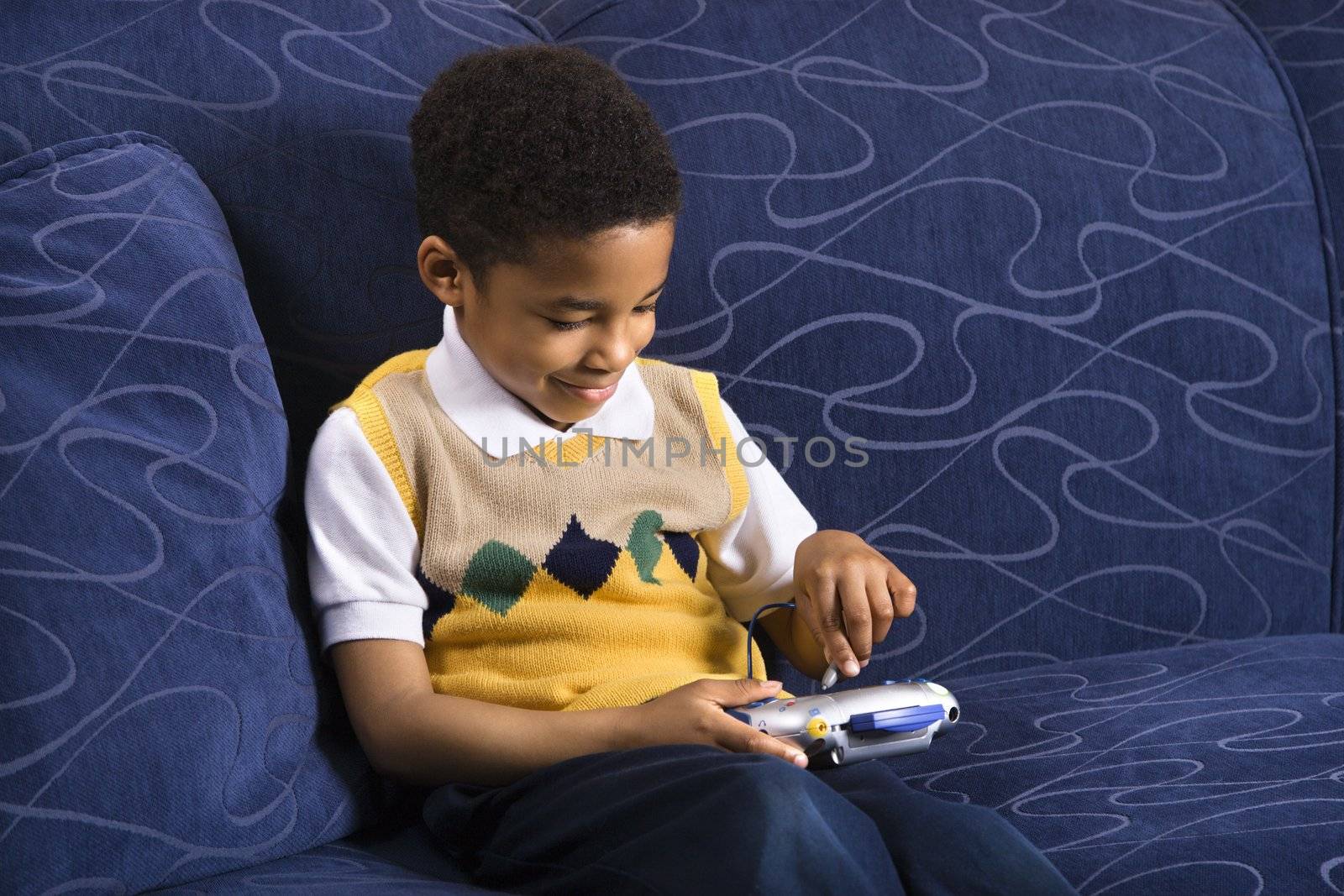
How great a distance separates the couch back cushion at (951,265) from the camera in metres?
1.21

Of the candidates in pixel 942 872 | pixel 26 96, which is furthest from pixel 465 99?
pixel 942 872

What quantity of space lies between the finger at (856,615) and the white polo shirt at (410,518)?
10 cm

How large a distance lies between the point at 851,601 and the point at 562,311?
0.34 meters

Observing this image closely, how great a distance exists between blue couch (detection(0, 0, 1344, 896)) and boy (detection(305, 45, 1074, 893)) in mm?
68

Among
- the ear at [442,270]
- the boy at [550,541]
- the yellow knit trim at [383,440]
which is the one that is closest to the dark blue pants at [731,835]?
the boy at [550,541]

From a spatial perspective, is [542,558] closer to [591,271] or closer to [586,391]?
[586,391]

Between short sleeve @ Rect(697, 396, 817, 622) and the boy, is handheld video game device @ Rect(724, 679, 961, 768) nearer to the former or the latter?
the boy

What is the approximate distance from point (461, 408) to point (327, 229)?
0.24 metres

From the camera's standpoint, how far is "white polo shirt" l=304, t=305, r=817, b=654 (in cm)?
103

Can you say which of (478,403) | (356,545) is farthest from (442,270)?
(356,545)

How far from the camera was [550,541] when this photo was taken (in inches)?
42.9

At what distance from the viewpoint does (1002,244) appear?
136 centimetres

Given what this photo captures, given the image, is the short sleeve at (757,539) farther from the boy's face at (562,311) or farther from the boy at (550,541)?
the boy's face at (562,311)

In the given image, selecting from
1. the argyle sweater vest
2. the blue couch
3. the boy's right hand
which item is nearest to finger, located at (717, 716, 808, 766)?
the boy's right hand
